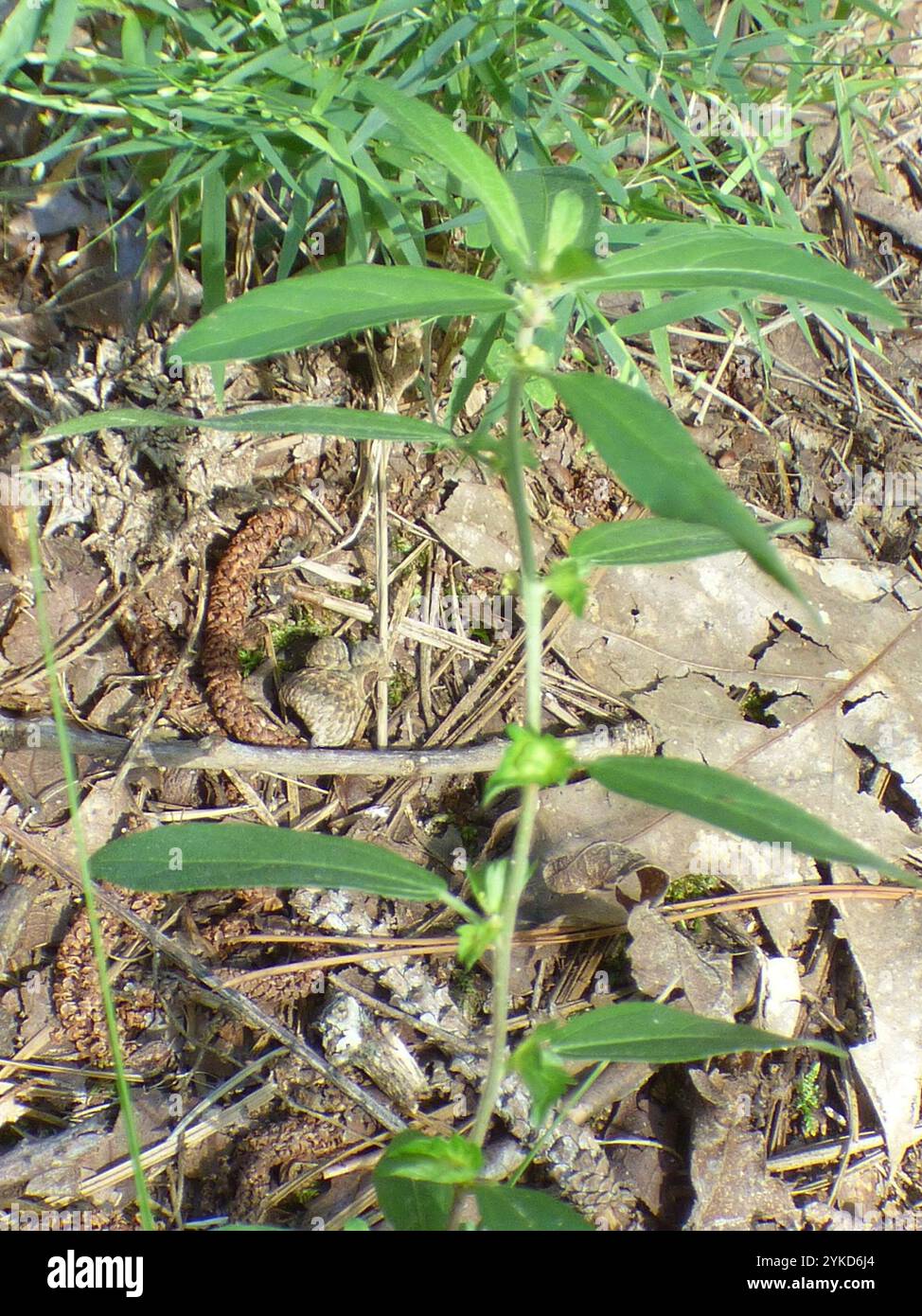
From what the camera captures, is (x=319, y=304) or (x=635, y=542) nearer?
(x=319, y=304)

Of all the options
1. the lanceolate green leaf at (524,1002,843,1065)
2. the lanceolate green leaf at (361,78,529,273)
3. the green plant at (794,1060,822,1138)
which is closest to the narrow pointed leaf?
the lanceolate green leaf at (524,1002,843,1065)

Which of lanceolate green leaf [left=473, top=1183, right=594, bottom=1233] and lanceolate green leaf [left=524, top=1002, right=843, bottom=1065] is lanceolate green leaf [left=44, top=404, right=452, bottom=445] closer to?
lanceolate green leaf [left=524, top=1002, right=843, bottom=1065]

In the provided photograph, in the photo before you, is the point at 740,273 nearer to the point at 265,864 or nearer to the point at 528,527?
the point at 528,527

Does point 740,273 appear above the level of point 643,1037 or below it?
above

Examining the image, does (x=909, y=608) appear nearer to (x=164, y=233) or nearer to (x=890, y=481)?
(x=890, y=481)

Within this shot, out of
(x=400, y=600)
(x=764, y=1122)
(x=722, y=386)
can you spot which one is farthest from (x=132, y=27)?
(x=764, y=1122)

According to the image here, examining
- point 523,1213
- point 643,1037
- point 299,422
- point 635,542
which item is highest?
point 299,422

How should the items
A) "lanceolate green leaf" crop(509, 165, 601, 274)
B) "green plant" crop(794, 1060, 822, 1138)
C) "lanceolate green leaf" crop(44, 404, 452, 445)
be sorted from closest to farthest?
"lanceolate green leaf" crop(44, 404, 452, 445), "lanceolate green leaf" crop(509, 165, 601, 274), "green plant" crop(794, 1060, 822, 1138)

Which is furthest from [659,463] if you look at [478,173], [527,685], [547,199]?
[547,199]
